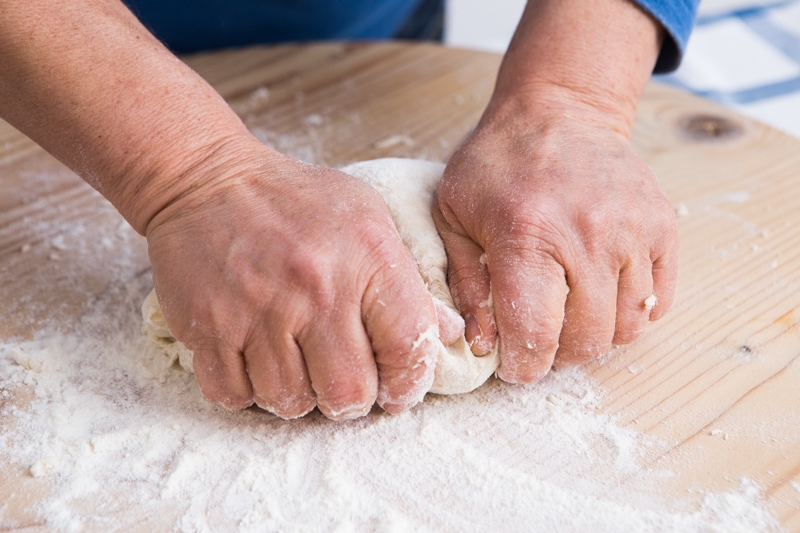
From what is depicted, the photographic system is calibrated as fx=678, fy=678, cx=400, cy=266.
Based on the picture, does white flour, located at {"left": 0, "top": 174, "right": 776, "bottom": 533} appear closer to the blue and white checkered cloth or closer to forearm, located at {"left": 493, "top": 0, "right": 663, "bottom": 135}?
forearm, located at {"left": 493, "top": 0, "right": 663, "bottom": 135}

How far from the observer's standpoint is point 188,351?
2.71ft

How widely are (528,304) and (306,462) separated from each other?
31 cm

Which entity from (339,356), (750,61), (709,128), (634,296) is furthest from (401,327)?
(750,61)

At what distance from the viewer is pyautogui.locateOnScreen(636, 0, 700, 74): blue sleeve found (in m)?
1.03

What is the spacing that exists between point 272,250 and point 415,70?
900 millimetres

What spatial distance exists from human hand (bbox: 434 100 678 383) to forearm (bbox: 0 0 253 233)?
334 mm

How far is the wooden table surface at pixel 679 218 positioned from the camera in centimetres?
80

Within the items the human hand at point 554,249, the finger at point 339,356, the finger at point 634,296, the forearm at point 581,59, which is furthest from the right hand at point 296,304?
the forearm at point 581,59

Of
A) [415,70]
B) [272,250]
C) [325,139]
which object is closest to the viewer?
[272,250]

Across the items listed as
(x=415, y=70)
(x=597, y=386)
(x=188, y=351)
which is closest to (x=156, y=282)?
(x=188, y=351)

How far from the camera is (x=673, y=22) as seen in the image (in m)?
1.06

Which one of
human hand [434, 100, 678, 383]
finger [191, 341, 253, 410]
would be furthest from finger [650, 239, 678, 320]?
finger [191, 341, 253, 410]

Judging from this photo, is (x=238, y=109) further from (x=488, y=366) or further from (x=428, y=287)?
(x=488, y=366)

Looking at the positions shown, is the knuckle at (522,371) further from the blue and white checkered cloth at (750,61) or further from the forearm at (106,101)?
the blue and white checkered cloth at (750,61)
